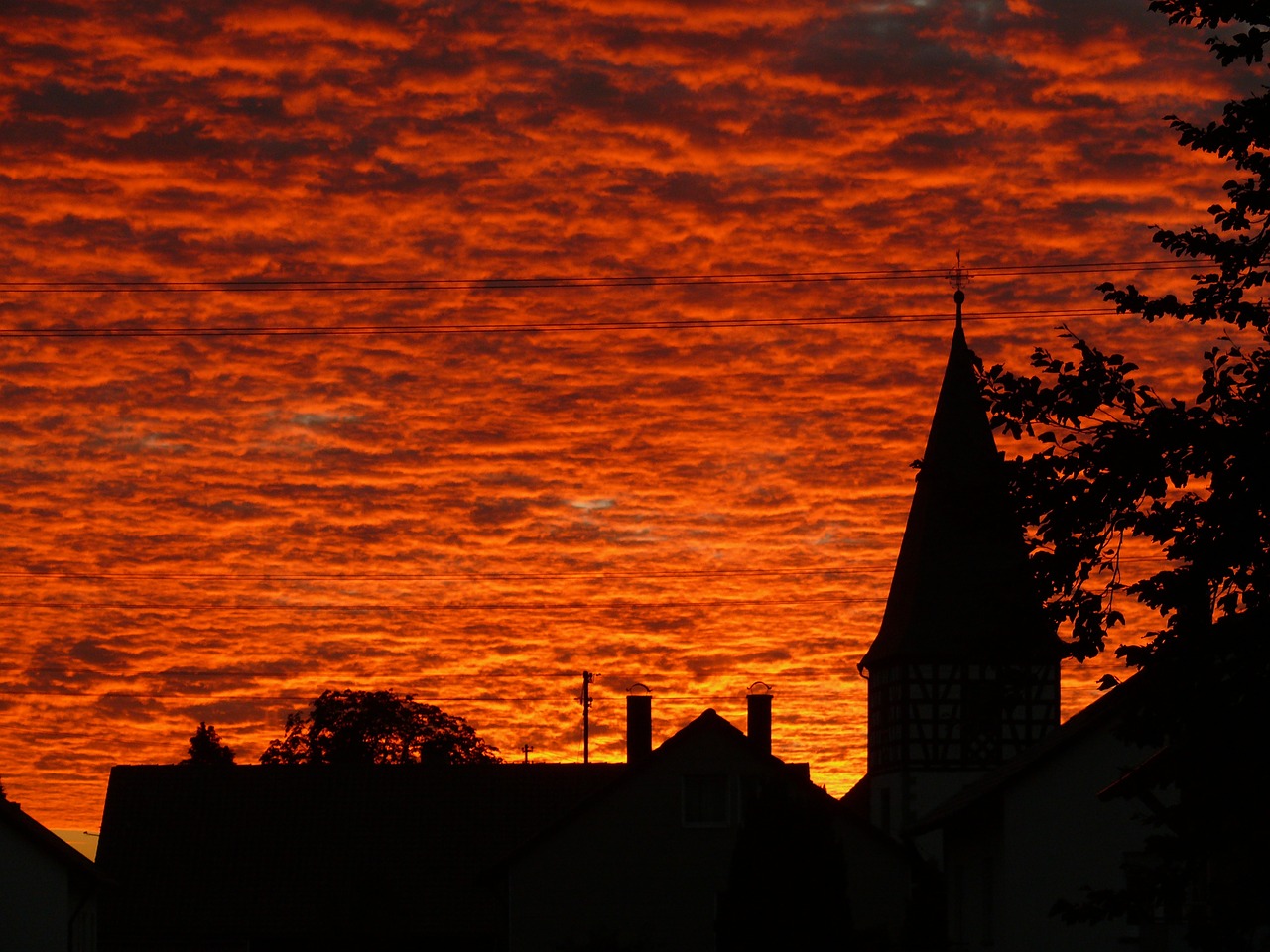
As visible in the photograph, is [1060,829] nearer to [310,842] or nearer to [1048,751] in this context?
[1048,751]

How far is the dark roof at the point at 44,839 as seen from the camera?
3803cm

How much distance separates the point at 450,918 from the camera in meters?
51.8

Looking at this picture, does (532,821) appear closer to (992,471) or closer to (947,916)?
(947,916)

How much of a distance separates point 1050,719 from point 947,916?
19442mm

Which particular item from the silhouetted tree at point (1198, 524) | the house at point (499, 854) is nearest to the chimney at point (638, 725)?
the house at point (499, 854)

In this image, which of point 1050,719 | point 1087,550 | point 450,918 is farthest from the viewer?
point 1050,719

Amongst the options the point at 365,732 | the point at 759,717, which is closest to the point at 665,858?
the point at 759,717

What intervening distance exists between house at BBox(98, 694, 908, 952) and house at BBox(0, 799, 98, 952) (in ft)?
12.8

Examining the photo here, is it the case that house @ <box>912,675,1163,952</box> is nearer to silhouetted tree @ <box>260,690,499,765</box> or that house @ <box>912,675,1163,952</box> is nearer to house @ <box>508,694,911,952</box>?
house @ <box>508,694,911,952</box>

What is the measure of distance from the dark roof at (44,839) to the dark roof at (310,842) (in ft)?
33.8

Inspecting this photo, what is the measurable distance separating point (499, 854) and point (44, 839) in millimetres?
17706

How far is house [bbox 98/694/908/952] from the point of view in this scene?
38906mm

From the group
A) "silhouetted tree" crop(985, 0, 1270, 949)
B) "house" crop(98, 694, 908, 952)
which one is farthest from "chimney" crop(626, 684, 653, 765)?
"silhouetted tree" crop(985, 0, 1270, 949)

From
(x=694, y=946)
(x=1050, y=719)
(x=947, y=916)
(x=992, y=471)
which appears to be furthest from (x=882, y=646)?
(x=992, y=471)
